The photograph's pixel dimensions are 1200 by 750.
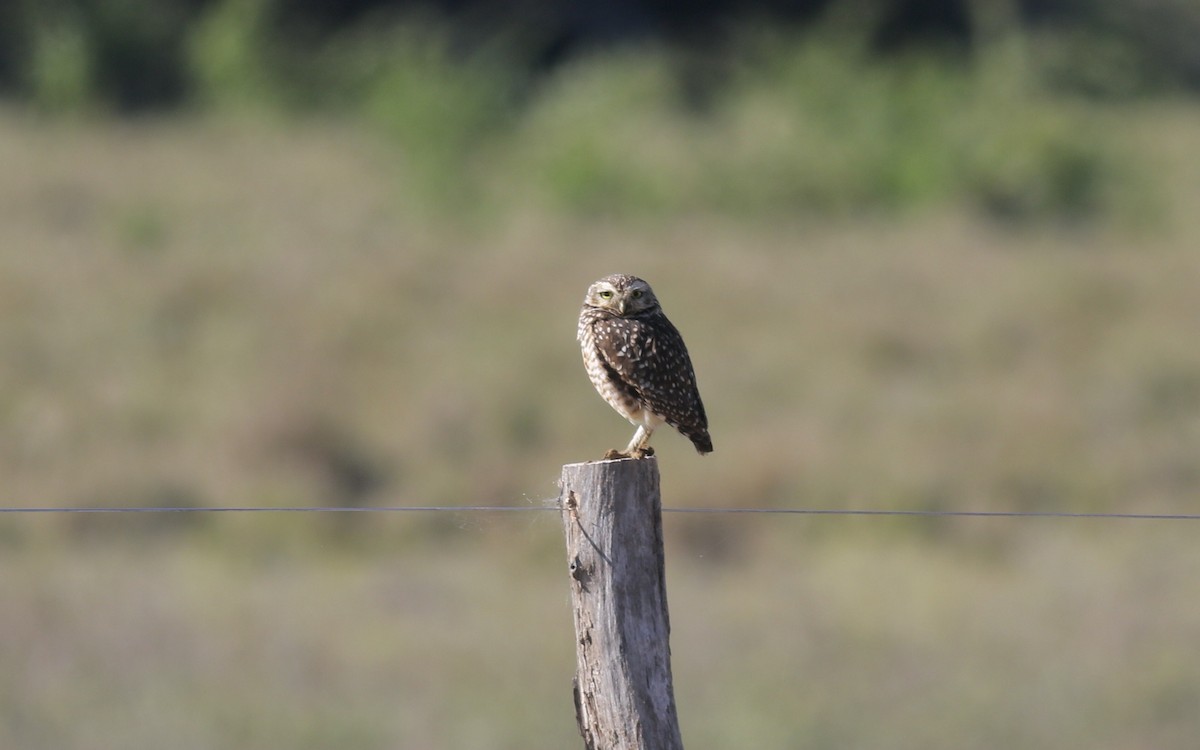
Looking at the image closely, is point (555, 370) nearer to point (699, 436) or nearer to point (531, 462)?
point (531, 462)

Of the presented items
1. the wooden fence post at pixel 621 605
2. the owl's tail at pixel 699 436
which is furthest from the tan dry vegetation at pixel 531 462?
the owl's tail at pixel 699 436

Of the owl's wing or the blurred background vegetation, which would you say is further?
the blurred background vegetation

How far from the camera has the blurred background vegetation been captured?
10.8 m

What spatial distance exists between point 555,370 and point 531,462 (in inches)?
70.5

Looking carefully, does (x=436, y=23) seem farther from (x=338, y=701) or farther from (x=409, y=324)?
(x=338, y=701)

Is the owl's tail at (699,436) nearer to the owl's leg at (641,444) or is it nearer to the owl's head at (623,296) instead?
the owl's leg at (641,444)

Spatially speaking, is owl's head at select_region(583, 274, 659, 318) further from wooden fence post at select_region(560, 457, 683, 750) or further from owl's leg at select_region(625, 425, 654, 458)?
wooden fence post at select_region(560, 457, 683, 750)

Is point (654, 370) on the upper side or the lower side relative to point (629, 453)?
upper

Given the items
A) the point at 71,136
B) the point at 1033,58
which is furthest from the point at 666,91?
the point at 71,136

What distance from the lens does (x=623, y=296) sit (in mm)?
6461

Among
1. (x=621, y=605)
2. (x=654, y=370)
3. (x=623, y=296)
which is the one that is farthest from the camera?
(x=623, y=296)

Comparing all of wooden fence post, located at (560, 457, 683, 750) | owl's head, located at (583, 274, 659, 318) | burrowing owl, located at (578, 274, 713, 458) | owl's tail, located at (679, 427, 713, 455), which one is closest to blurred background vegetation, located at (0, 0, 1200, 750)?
wooden fence post, located at (560, 457, 683, 750)

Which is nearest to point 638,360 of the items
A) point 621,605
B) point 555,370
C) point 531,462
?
point 621,605

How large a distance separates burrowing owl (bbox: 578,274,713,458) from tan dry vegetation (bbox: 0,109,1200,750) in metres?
1.33
